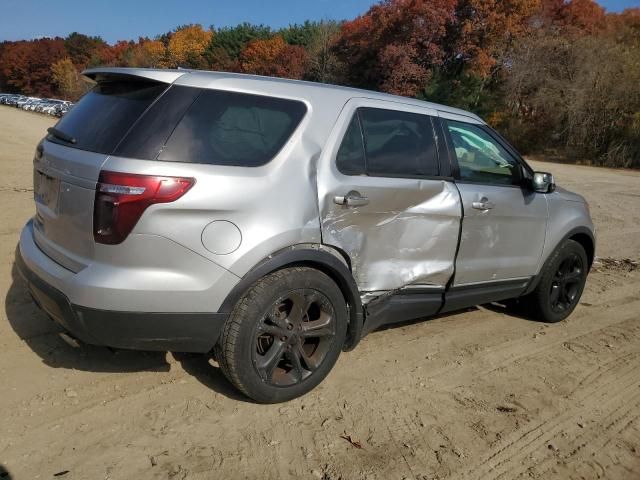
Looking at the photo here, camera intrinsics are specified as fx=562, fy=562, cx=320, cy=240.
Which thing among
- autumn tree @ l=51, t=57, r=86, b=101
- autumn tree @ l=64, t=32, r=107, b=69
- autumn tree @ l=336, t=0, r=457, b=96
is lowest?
autumn tree @ l=51, t=57, r=86, b=101

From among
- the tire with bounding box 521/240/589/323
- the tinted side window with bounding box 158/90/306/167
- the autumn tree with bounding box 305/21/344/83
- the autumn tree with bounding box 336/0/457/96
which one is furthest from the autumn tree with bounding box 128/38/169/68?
the tinted side window with bounding box 158/90/306/167

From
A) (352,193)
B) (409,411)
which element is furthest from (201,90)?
(409,411)

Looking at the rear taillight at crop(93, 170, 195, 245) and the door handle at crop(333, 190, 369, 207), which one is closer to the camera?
the rear taillight at crop(93, 170, 195, 245)

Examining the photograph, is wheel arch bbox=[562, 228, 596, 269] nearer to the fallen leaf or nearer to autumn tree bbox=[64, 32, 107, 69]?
the fallen leaf

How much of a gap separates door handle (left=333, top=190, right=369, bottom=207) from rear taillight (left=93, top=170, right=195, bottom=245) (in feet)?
3.22

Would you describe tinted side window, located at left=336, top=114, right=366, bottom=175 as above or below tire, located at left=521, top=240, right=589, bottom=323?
above

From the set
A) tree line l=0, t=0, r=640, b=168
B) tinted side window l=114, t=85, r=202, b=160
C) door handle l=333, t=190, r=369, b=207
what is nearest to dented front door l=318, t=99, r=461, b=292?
door handle l=333, t=190, r=369, b=207

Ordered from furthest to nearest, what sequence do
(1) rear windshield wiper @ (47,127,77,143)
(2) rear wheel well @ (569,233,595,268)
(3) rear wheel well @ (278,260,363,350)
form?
1. (2) rear wheel well @ (569,233,595,268)
2. (3) rear wheel well @ (278,260,363,350)
3. (1) rear windshield wiper @ (47,127,77,143)

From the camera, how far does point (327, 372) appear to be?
345 centimetres

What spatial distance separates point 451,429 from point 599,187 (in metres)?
16.0

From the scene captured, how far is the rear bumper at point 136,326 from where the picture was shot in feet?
9.07

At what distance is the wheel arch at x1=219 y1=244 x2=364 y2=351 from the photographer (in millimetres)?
2932

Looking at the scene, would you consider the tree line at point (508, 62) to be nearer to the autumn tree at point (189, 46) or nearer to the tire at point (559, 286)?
the autumn tree at point (189, 46)

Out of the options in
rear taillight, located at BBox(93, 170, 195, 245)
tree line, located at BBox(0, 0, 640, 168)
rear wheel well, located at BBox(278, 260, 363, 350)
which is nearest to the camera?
rear taillight, located at BBox(93, 170, 195, 245)
